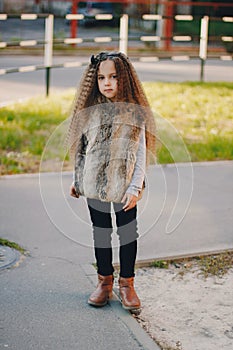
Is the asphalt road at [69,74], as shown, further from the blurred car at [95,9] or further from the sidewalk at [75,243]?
the blurred car at [95,9]

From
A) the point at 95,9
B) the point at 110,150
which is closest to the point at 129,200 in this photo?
the point at 110,150

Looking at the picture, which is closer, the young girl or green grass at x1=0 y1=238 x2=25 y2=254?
the young girl

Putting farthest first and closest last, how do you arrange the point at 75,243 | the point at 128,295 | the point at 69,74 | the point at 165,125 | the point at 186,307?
the point at 69,74, the point at 165,125, the point at 75,243, the point at 186,307, the point at 128,295

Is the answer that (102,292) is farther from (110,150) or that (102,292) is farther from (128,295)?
(110,150)

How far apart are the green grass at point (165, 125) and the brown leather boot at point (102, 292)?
1.92 meters

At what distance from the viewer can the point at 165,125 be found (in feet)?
30.3

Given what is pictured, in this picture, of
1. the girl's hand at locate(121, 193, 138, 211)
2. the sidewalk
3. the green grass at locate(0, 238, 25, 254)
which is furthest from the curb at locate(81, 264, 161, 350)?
the green grass at locate(0, 238, 25, 254)

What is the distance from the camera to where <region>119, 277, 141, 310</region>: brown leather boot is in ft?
13.9

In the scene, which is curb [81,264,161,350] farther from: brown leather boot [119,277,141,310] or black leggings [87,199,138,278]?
black leggings [87,199,138,278]

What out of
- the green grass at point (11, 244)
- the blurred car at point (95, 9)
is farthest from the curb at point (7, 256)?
the blurred car at point (95, 9)

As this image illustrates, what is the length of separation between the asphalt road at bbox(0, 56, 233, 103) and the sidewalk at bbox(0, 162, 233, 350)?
4.77 meters

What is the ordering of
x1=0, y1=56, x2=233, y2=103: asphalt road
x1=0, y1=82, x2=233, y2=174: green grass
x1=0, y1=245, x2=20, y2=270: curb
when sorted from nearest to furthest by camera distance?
1. x1=0, y1=245, x2=20, y2=270: curb
2. x1=0, y1=82, x2=233, y2=174: green grass
3. x1=0, y1=56, x2=233, y2=103: asphalt road

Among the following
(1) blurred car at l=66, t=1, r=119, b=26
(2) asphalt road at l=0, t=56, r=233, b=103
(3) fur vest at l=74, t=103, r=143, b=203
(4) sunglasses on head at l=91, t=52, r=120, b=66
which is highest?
(4) sunglasses on head at l=91, t=52, r=120, b=66

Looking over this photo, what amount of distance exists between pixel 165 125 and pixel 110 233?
5058 millimetres
